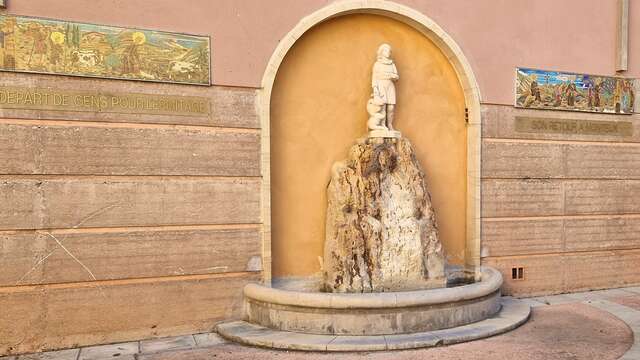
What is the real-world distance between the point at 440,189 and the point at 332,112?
2.12 metres

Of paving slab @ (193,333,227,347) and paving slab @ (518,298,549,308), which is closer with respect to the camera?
paving slab @ (193,333,227,347)

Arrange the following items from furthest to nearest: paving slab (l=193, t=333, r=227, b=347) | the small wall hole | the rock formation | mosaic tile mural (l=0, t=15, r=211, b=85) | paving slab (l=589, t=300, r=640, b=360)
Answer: the small wall hole → the rock formation → paving slab (l=193, t=333, r=227, b=347) → mosaic tile mural (l=0, t=15, r=211, b=85) → paving slab (l=589, t=300, r=640, b=360)

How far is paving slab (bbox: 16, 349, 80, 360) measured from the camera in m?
5.36

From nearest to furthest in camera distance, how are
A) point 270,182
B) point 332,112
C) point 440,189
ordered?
1. point 270,182
2. point 332,112
3. point 440,189

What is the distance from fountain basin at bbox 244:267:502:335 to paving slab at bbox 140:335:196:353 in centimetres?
86

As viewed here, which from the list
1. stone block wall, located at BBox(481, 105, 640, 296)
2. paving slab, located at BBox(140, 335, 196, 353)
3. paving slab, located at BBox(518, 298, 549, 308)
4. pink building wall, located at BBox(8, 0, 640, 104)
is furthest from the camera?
stone block wall, located at BBox(481, 105, 640, 296)

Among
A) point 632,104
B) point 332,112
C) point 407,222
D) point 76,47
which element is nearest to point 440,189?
point 407,222

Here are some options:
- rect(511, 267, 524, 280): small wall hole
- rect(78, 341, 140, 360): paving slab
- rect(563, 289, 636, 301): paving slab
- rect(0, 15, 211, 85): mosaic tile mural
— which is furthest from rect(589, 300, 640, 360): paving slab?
rect(0, 15, 211, 85): mosaic tile mural

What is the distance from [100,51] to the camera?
5.75m

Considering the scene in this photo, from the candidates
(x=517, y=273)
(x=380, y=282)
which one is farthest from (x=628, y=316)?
(x=380, y=282)

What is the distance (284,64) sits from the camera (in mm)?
6797

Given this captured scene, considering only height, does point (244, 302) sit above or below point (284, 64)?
below

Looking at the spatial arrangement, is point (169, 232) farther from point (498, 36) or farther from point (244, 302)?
point (498, 36)

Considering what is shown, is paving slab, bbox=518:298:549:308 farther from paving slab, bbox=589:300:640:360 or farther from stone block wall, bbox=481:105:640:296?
paving slab, bbox=589:300:640:360
